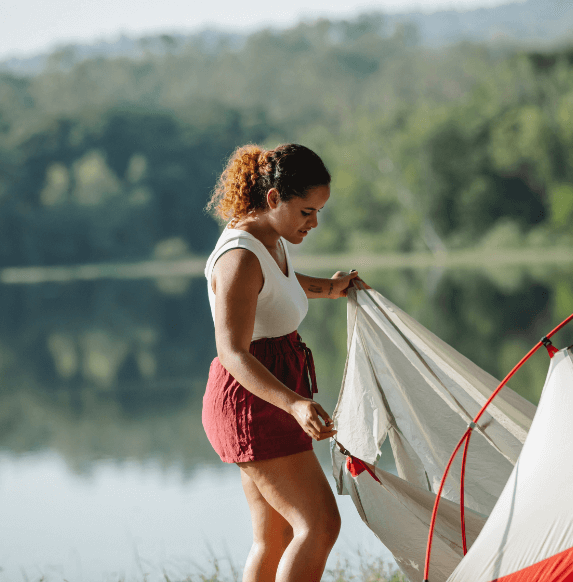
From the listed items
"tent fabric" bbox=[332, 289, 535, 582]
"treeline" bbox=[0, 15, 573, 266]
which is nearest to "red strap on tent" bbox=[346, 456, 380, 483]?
"tent fabric" bbox=[332, 289, 535, 582]

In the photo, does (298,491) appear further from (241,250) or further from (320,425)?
(241,250)

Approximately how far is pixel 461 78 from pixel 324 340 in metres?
65.6

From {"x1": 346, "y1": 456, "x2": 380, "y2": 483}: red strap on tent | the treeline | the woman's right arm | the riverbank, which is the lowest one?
{"x1": 346, "y1": 456, "x2": 380, "y2": 483}: red strap on tent

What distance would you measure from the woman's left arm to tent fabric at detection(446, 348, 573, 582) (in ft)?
2.64

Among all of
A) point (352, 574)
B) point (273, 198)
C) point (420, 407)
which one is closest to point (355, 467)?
point (420, 407)

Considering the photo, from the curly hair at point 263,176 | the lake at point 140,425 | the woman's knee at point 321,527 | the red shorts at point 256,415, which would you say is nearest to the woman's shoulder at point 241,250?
the curly hair at point 263,176

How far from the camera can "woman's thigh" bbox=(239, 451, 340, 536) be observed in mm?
→ 1900

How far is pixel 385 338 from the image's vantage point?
104 inches

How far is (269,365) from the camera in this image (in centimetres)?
203

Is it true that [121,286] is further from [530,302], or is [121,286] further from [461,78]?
[461,78]

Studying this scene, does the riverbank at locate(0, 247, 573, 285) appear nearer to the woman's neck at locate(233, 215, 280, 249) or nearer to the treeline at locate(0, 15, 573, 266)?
the treeline at locate(0, 15, 573, 266)

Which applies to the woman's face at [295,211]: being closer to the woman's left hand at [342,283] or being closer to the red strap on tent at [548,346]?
the woman's left hand at [342,283]

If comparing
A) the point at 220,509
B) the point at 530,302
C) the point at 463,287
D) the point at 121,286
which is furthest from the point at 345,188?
the point at 220,509

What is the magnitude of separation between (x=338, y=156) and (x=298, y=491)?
160ft
